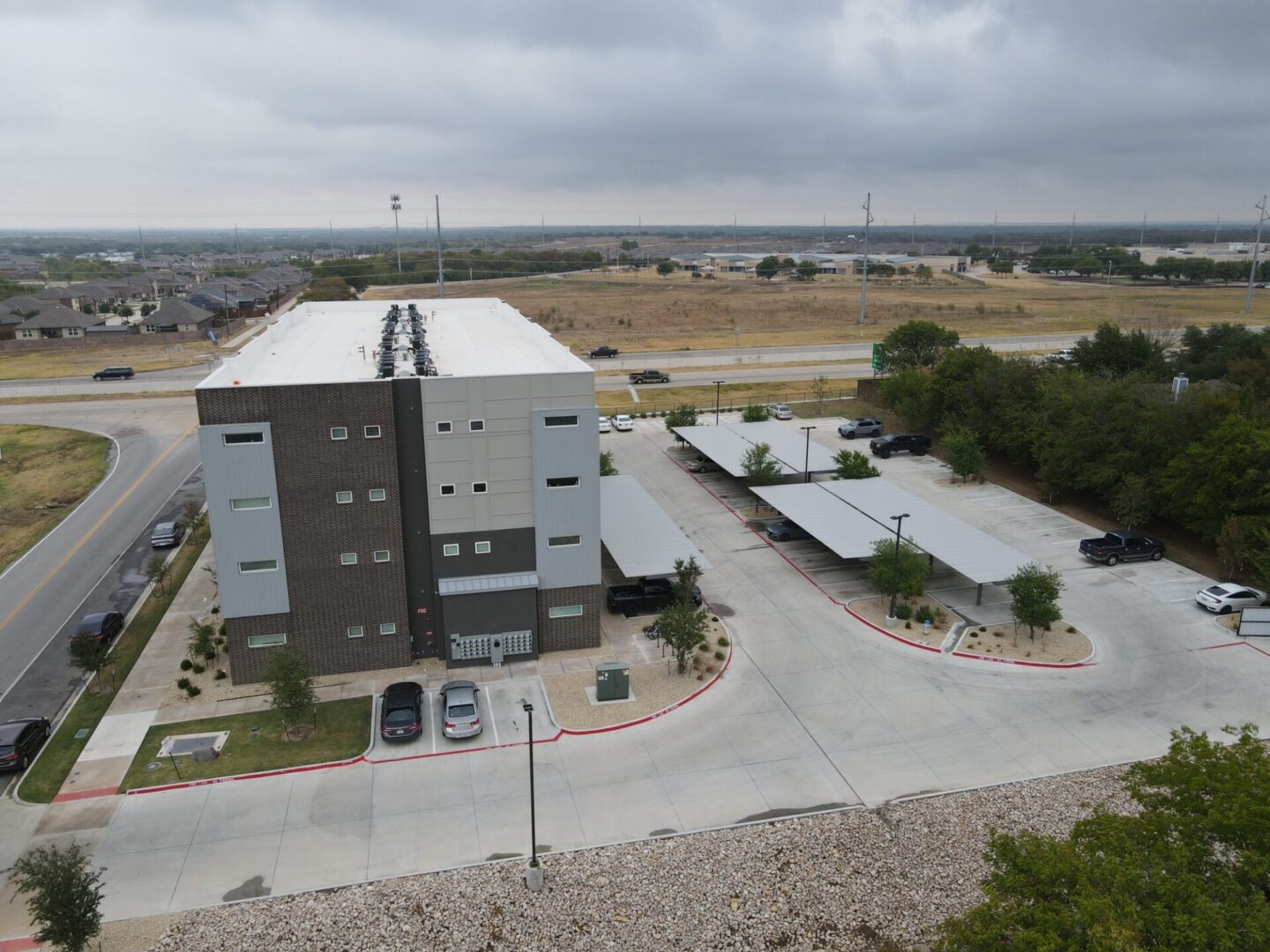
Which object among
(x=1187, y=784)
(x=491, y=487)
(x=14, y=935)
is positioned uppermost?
(x=491, y=487)

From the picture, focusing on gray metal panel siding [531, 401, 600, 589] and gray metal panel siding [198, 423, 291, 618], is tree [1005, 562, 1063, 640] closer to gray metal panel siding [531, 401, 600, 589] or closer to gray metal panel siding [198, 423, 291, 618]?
gray metal panel siding [531, 401, 600, 589]

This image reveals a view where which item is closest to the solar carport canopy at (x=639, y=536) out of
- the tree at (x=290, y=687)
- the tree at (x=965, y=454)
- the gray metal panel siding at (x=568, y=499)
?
the gray metal panel siding at (x=568, y=499)

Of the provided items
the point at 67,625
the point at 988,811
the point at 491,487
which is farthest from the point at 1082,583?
the point at 67,625

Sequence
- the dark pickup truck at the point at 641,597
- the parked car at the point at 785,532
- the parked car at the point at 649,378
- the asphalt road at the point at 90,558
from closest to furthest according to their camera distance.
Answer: the asphalt road at the point at 90,558
the dark pickup truck at the point at 641,597
the parked car at the point at 785,532
the parked car at the point at 649,378

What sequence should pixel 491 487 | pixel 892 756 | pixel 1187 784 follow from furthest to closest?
pixel 491 487
pixel 892 756
pixel 1187 784

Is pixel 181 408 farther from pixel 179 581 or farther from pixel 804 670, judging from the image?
pixel 804 670

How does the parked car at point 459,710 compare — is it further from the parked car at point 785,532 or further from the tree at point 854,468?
the tree at point 854,468

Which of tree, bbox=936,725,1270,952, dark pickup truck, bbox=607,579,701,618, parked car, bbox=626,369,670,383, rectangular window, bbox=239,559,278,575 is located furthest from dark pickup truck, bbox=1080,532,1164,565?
parked car, bbox=626,369,670,383

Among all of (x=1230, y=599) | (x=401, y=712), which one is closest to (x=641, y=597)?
(x=401, y=712)
